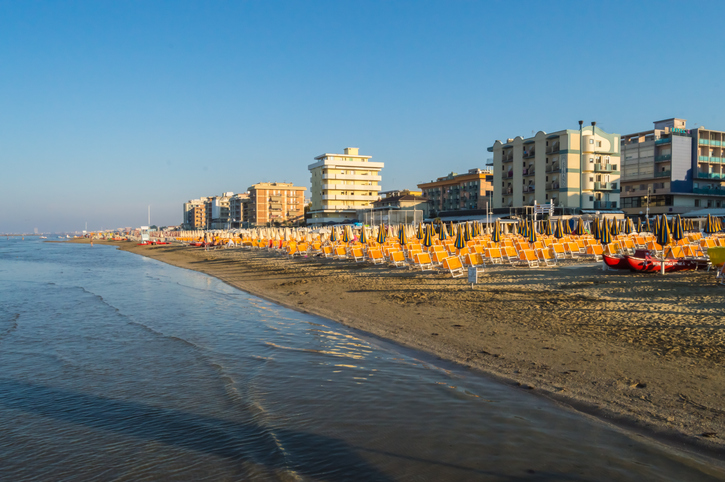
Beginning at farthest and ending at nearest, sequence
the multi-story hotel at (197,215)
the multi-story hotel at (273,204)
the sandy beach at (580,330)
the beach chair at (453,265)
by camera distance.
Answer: the multi-story hotel at (197,215) < the multi-story hotel at (273,204) < the beach chair at (453,265) < the sandy beach at (580,330)

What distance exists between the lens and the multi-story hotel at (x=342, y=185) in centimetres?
7931

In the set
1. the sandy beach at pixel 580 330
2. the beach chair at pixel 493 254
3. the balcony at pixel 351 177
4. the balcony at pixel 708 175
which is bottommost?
the sandy beach at pixel 580 330

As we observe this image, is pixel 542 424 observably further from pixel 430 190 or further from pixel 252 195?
pixel 252 195

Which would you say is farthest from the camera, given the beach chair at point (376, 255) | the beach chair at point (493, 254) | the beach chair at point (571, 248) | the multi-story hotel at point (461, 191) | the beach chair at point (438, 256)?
the multi-story hotel at point (461, 191)

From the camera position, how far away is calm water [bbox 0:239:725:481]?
4500 millimetres

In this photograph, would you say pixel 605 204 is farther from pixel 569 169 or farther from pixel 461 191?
pixel 461 191

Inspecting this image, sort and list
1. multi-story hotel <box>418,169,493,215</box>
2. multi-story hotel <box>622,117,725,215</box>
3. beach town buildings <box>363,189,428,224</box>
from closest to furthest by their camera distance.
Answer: beach town buildings <box>363,189,428,224</box> < multi-story hotel <box>622,117,725,215</box> < multi-story hotel <box>418,169,493,215</box>

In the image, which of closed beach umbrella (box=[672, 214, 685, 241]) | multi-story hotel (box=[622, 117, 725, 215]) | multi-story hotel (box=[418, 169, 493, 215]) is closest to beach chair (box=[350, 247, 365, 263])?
closed beach umbrella (box=[672, 214, 685, 241])

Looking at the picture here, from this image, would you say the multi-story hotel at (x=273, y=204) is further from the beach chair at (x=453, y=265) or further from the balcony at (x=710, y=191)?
the beach chair at (x=453, y=265)

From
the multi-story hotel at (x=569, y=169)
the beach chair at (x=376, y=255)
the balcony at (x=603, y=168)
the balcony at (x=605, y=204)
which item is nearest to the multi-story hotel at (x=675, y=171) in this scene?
the balcony at (x=605, y=204)

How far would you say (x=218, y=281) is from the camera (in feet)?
70.2

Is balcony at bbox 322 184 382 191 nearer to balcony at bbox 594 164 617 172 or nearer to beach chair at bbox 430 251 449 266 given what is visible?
balcony at bbox 594 164 617 172

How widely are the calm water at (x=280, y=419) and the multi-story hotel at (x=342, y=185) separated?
2705 inches

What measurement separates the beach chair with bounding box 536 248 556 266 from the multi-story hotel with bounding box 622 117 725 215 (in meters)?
50.1
